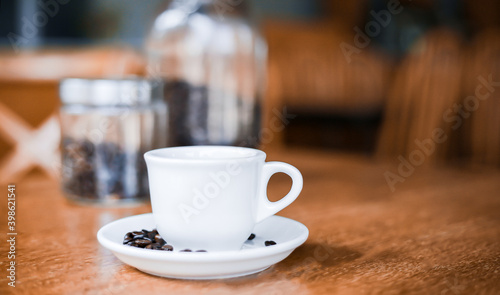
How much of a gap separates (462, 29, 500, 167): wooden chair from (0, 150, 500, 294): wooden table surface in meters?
0.72

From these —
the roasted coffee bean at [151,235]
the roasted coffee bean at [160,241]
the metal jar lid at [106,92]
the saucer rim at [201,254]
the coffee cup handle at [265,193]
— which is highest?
the metal jar lid at [106,92]

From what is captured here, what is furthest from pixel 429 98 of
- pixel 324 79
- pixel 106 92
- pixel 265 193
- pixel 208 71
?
pixel 324 79

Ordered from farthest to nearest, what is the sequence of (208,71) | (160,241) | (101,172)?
(208,71), (101,172), (160,241)

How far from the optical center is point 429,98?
174cm

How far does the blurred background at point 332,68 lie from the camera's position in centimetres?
167

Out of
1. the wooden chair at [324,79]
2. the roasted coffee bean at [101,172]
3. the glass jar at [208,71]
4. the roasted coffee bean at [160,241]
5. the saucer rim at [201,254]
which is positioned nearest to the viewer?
the saucer rim at [201,254]

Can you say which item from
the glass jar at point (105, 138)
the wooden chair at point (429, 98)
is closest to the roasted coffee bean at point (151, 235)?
the glass jar at point (105, 138)

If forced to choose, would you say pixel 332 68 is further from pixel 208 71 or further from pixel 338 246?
pixel 338 246

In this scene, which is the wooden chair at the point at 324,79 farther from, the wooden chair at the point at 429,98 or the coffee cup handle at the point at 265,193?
the coffee cup handle at the point at 265,193

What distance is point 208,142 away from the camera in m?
0.96

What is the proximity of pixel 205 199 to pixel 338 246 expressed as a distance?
18 centimetres

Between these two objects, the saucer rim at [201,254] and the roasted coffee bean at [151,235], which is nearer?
the saucer rim at [201,254]

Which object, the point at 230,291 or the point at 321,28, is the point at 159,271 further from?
the point at 321,28

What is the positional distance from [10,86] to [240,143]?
3.37ft
